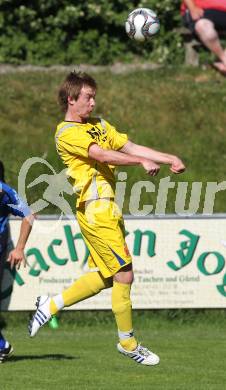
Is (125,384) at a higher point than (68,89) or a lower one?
lower

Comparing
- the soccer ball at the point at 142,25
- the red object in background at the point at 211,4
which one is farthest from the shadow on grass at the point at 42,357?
the red object in background at the point at 211,4

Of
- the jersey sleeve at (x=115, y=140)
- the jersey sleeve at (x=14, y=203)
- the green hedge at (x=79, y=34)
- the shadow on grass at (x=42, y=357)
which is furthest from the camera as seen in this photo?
the green hedge at (x=79, y=34)

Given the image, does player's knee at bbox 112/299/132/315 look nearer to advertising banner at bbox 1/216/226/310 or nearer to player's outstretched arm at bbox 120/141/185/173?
player's outstretched arm at bbox 120/141/185/173

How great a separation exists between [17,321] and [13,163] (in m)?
3.55

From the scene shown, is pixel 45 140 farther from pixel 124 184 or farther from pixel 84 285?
pixel 84 285

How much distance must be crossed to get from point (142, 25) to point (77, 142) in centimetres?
319

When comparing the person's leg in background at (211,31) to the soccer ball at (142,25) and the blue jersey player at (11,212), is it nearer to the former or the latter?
the soccer ball at (142,25)

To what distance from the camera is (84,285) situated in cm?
916

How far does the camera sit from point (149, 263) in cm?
1386

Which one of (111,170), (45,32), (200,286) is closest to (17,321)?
(200,286)

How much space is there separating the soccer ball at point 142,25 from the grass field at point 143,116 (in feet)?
16.0

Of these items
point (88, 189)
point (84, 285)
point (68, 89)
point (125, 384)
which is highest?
point (68, 89)

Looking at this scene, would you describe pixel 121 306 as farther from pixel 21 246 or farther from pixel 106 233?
pixel 21 246

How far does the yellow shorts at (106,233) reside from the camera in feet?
29.0
